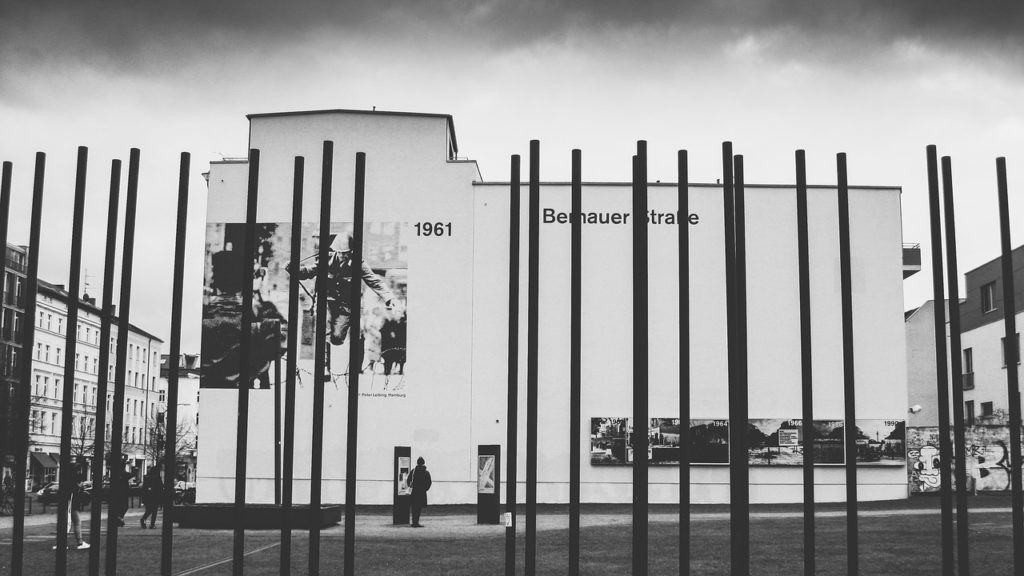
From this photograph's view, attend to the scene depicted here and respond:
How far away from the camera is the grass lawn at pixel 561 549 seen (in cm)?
1463

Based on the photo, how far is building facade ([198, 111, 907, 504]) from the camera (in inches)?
1506

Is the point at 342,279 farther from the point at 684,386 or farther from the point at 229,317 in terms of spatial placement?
the point at 684,386

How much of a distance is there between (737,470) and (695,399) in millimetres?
33181

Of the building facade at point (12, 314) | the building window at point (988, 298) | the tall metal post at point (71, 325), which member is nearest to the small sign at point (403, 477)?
the tall metal post at point (71, 325)

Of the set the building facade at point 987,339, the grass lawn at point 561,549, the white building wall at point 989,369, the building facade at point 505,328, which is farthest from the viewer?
the white building wall at point 989,369

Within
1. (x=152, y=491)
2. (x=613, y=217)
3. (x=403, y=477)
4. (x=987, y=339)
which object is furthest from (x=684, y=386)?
(x=987, y=339)

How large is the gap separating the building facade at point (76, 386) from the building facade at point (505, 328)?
116ft

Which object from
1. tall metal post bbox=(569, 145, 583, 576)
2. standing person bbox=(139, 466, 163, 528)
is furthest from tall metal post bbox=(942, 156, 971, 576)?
standing person bbox=(139, 466, 163, 528)

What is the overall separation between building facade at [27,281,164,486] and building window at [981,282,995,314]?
56.8 meters

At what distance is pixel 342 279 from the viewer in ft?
112

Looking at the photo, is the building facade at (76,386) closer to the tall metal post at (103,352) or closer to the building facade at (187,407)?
the building facade at (187,407)

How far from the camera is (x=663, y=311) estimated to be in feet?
126

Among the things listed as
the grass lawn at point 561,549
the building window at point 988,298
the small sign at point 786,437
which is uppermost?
the building window at point 988,298

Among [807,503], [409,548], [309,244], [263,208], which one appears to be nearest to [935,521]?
[409,548]
